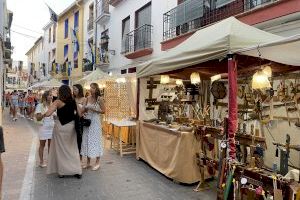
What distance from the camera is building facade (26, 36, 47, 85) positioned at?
39.2 m

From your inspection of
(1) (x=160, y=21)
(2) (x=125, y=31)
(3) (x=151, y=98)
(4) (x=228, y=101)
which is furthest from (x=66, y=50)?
(4) (x=228, y=101)

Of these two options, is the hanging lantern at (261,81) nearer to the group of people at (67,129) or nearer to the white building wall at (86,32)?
the group of people at (67,129)

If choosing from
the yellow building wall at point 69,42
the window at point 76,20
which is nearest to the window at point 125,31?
the yellow building wall at point 69,42

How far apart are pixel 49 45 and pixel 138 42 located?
2410 cm

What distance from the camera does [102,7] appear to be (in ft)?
66.1

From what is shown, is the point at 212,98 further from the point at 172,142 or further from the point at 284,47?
the point at 284,47

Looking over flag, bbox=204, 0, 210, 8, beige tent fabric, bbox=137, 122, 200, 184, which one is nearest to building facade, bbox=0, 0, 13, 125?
beige tent fabric, bbox=137, 122, 200, 184

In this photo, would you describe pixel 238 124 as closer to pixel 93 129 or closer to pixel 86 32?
pixel 93 129

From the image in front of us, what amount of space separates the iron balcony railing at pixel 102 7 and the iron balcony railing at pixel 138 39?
355 centimetres

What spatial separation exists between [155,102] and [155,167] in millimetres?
2102

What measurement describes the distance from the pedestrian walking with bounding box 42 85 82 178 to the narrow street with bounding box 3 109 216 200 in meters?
0.21

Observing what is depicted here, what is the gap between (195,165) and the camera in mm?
5488

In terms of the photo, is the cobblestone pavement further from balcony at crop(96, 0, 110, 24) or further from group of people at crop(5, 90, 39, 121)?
balcony at crop(96, 0, 110, 24)

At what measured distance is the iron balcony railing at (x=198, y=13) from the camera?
29.7ft
